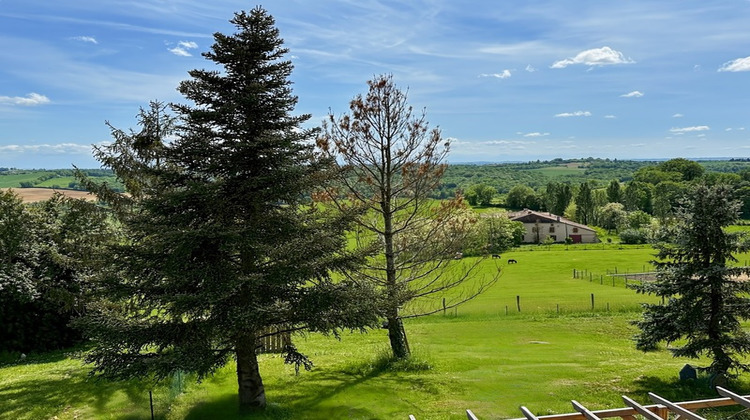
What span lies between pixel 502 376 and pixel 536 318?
13.9 metres

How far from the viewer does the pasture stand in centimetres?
1118

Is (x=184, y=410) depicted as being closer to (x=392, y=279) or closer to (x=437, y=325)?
(x=392, y=279)

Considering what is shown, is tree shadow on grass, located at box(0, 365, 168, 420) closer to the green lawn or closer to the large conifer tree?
the large conifer tree

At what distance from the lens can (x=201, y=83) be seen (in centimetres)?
1033

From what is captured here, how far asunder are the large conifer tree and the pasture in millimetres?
1812

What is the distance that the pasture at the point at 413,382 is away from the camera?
36.7ft

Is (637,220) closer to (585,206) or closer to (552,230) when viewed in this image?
(552,230)

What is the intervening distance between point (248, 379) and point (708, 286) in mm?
12397

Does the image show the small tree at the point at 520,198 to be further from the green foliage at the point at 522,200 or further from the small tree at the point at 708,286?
the small tree at the point at 708,286

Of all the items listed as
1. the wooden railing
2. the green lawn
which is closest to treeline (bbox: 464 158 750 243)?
the wooden railing

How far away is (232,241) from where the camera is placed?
947 cm

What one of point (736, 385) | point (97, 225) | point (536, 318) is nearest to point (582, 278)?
point (536, 318)

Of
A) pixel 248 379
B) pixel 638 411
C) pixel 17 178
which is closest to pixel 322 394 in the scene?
pixel 248 379

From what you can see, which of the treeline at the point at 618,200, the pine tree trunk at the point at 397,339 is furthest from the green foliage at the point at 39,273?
the treeline at the point at 618,200
